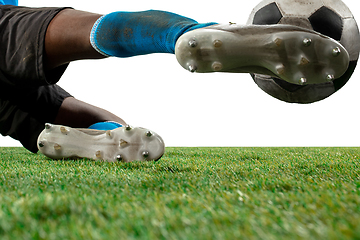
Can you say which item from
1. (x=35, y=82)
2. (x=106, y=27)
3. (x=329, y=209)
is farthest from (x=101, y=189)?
(x=35, y=82)

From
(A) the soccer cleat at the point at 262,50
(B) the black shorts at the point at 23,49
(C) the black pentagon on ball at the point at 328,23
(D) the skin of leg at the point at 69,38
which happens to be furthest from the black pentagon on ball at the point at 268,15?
(B) the black shorts at the point at 23,49

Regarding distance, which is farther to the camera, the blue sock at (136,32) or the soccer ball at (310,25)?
the soccer ball at (310,25)

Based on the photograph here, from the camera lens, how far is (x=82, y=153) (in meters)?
1.44

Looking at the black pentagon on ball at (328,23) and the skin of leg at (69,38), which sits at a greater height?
the black pentagon on ball at (328,23)

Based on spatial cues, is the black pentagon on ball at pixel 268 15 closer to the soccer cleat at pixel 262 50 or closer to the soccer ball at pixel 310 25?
the soccer ball at pixel 310 25

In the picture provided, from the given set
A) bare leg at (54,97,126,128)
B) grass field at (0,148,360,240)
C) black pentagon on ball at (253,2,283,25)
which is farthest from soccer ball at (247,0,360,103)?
bare leg at (54,97,126,128)

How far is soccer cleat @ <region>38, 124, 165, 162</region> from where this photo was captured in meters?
1.34

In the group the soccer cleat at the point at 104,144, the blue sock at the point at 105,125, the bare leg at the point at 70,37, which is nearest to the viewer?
the bare leg at the point at 70,37

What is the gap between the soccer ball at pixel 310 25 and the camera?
1.17 m

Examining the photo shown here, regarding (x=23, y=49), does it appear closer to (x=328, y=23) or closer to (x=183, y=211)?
(x=183, y=211)

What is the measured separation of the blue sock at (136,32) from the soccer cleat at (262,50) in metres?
0.13

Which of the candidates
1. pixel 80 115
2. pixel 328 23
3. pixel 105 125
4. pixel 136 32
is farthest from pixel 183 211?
pixel 80 115

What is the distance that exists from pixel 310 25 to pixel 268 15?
0.16m

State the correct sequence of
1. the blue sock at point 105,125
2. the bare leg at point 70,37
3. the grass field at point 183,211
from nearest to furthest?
1. the grass field at point 183,211
2. the bare leg at point 70,37
3. the blue sock at point 105,125
